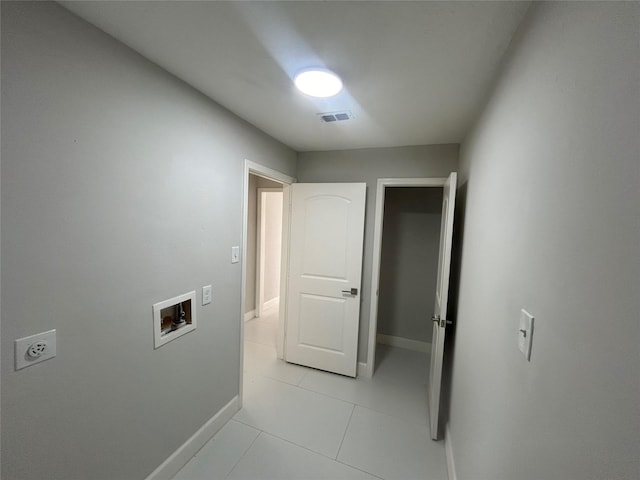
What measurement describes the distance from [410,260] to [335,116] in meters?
2.11

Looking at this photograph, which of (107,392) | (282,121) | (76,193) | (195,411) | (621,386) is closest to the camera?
(621,386)

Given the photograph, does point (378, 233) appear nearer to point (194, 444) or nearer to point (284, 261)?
point (284, 261)

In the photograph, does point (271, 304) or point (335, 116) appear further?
point (271, 304)

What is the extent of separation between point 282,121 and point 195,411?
215 cm

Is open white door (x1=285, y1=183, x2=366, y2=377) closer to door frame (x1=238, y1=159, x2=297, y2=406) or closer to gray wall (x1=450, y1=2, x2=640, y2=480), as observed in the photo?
door frame (x1=238, y1=159, x2=297, y2=406)

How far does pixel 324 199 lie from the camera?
261 centimetres

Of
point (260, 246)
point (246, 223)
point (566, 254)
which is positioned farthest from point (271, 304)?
point (566, 254)

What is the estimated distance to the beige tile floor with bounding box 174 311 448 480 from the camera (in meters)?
1.62

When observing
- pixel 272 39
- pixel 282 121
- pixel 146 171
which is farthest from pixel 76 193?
pixel 282 121

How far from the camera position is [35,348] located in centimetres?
96

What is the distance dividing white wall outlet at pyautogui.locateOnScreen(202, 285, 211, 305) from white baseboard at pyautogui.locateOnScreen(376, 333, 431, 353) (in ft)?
8.03

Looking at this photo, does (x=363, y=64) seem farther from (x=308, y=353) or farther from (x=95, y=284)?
(x=308, y=353)

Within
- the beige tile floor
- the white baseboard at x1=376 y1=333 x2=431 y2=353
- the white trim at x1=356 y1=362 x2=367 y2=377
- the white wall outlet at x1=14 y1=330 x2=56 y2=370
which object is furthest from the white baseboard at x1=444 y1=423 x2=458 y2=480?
the white wall outlet at x1=14 y1=330 x2=56 y2=370

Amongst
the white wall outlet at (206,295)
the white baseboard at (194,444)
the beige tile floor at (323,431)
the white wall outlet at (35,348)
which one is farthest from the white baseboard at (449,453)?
the white wall outlet at (35,348)
